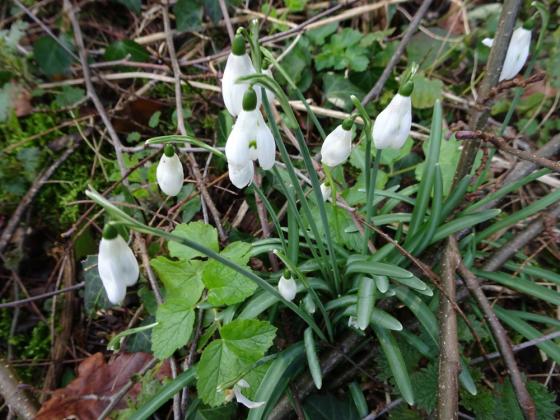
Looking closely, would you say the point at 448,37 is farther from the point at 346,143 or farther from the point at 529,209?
the point at 346,143

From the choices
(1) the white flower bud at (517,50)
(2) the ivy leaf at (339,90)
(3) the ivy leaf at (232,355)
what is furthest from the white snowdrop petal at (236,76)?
(2) the ivy leaf at (339,90)

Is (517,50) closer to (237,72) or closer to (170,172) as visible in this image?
(237,72)

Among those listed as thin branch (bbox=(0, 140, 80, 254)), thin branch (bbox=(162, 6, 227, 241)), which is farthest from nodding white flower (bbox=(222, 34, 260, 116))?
thin branch (bbox=(0, 140, 80, 254))

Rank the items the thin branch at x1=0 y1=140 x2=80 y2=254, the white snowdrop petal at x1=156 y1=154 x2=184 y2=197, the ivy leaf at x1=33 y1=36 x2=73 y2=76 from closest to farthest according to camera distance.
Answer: the white snowdrop petal at x1=156 y1=154 x2=184 y2=197
the thin branch at x1=0 y1=140 x2=80 y2=254
the ivy leaf at x1=33 y1=36 x2=73 y2=76

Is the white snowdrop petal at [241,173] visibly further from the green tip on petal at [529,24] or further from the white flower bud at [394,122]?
the green tip on petal at [529,24]

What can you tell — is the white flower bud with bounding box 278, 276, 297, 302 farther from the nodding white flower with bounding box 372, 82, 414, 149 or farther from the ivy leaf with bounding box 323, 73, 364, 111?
the ivy leaf with bounding box 323, 73, 364, 111

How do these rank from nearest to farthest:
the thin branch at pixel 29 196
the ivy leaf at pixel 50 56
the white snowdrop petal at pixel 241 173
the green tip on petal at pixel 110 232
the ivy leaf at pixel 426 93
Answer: the green tip on petal at pixel 110 232, the white snowdrop petal at pixel 241 173, the thin branch at pixel 29 196, the ivy leaf at pixel 426 93, the ivy leaf at pixel 50 56
